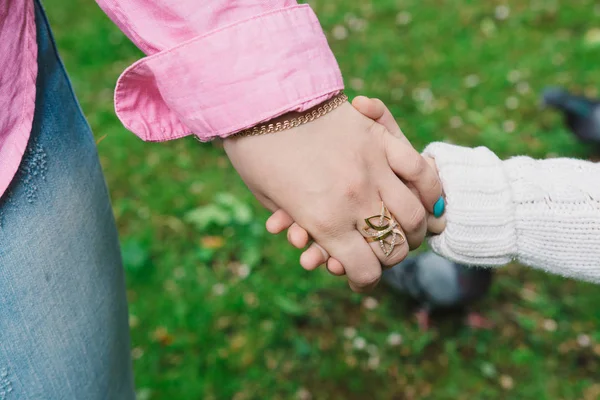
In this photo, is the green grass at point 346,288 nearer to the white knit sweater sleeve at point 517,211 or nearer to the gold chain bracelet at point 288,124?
the white knit sweater sleeve at point 517,211

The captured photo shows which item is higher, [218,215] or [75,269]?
[75,269]

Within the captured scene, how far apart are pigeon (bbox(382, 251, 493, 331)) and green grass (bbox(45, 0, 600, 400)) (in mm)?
71

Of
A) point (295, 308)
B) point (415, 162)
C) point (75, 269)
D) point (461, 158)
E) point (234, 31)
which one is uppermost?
point (234, 31)

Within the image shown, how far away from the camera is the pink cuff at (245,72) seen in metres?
0.97

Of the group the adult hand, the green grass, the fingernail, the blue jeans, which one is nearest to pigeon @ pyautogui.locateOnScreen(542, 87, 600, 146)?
the green grass

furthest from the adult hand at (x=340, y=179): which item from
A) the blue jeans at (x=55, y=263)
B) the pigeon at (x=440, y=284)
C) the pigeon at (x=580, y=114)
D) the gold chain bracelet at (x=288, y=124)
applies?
the pigeon at (x=580, y=114)

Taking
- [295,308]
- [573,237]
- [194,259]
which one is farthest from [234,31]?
[194,259]

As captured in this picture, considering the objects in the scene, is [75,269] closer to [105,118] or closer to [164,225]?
[164,225]

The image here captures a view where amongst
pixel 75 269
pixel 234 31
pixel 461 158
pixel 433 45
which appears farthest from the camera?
pixel 433 45

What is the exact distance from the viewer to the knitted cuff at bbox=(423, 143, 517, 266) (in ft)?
4.59

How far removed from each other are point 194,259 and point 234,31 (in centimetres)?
211

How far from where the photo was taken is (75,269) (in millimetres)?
1158

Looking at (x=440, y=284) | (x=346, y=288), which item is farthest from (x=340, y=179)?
(x=346, y=288)

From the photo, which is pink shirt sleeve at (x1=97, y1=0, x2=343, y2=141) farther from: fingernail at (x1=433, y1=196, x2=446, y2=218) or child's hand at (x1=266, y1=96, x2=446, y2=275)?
fingernail at (x1=433, y1=196, x2=446, y2=218)
